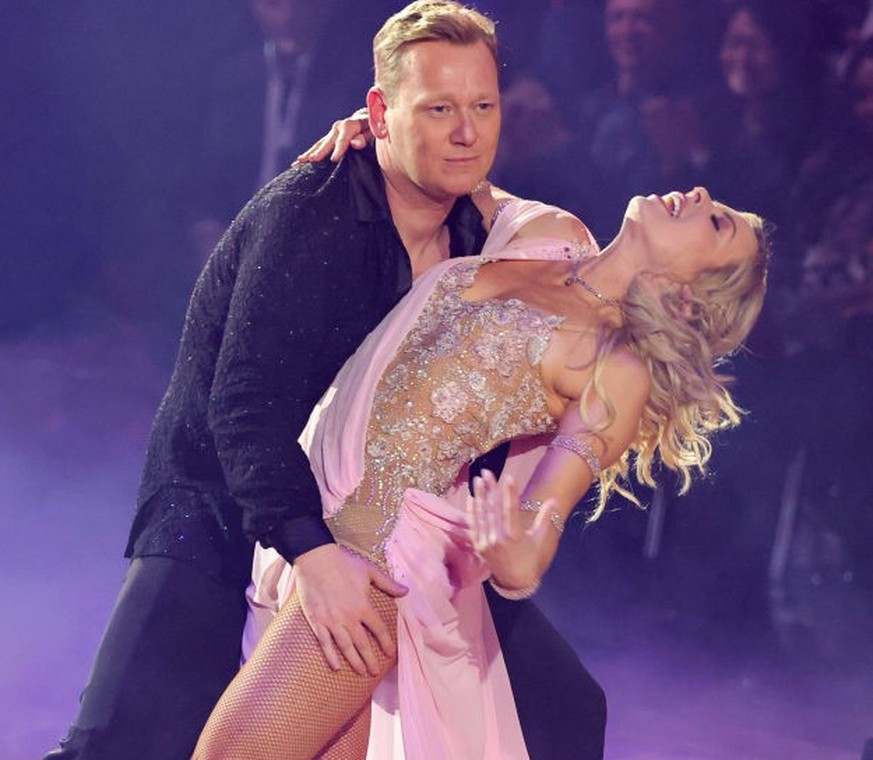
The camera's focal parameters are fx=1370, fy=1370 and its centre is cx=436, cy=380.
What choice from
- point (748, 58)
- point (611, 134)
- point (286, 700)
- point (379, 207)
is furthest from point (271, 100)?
point (286, 700)

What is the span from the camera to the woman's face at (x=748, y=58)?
435 cm

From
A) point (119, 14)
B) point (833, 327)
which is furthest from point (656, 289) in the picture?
point (119, 14)

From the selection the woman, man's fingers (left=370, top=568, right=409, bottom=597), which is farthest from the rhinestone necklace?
man's fingers (left=370, top=568, right=409, bottom=597)

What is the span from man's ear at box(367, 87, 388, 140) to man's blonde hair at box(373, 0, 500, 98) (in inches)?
0.7

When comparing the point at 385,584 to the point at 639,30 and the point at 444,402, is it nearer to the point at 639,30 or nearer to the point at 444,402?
the point at 444,402

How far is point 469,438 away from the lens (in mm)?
2531

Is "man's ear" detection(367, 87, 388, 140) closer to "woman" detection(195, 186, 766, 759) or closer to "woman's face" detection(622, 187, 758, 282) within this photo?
"woman" detection(195, 186, 766, 759)

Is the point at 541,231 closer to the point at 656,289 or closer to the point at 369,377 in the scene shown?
the point at 656,289

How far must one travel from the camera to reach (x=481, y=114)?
2535 millimetres

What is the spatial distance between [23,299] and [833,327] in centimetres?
266

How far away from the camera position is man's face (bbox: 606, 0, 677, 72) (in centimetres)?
440

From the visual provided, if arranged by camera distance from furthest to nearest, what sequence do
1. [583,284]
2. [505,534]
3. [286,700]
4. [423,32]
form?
[583,284] < [423,32] < [286,700] < [505,534]

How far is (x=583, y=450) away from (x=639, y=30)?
2.39m

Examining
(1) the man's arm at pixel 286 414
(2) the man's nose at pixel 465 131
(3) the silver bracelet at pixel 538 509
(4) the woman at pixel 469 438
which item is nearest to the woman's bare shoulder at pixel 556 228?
(4) the woman at pixel 469 438
